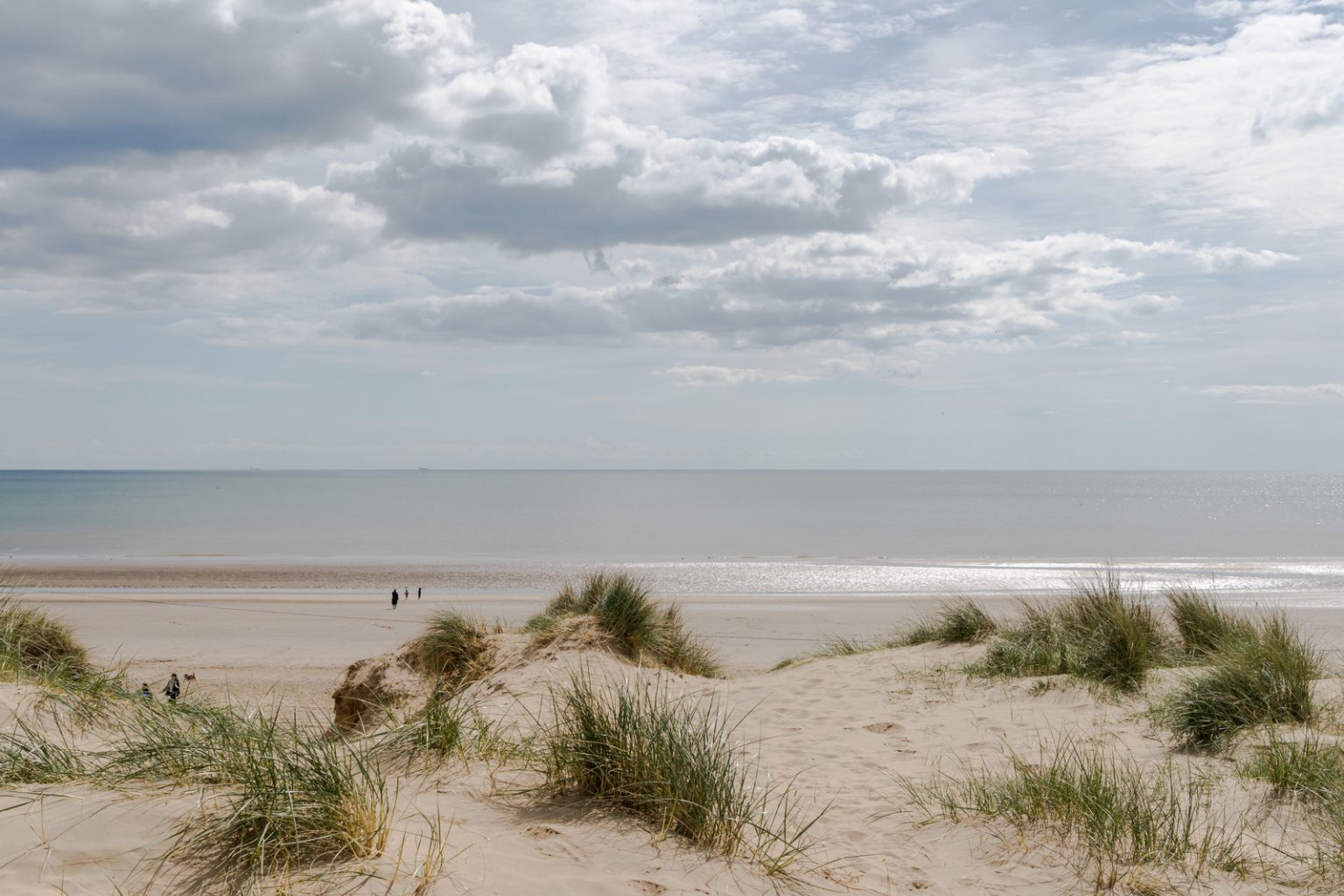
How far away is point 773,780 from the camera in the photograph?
6508 millimetres

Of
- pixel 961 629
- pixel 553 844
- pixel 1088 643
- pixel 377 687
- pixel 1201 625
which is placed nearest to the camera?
pixel 553 844

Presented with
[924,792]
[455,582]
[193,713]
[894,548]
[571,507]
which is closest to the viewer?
[193,713]

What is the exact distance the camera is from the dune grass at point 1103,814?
4.73 metres

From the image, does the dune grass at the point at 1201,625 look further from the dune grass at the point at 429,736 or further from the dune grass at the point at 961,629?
the dune grass at the point at 429,736

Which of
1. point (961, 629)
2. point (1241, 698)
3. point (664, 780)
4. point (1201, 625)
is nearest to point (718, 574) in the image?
point (961, 629)

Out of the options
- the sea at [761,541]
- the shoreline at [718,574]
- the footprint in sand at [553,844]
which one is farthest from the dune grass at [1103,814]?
the shoreline at [718,574]

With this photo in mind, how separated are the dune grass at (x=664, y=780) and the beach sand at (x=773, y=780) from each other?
5.2 inches

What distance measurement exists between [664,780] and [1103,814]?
95.7 inches

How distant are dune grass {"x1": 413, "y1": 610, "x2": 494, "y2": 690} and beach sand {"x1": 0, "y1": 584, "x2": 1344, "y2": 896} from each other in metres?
0.78

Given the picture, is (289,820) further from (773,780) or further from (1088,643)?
(1088,643)

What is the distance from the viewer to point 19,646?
28.6 ft

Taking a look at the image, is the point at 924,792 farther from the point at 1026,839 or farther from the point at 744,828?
the point at 744,828

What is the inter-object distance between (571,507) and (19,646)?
8469cm

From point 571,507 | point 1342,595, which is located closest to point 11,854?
point 1342,595
